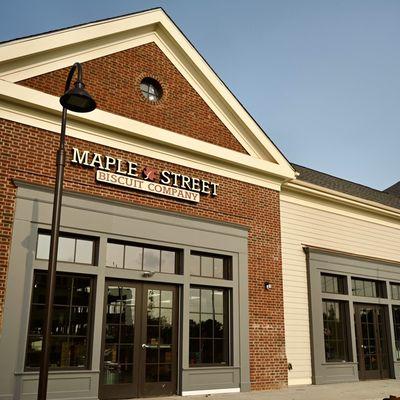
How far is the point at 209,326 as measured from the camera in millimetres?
12133

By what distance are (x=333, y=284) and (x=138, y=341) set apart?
23.7 feet

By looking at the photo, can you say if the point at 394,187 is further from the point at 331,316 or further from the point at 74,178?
the point at 74,178

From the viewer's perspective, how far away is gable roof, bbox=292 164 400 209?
672 inches

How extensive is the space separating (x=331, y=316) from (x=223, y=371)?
476cm

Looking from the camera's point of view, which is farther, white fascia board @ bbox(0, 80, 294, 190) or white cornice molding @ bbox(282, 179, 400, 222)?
white cornice molding @ bbox(282, 179, 400, 222)

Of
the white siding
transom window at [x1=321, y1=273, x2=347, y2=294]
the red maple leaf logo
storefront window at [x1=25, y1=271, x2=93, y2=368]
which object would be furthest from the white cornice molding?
storefront window at [x1=25, y1=271, x2=93, y2=368]

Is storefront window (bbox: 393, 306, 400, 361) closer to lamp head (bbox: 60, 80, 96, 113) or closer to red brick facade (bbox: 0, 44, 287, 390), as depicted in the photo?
red brick facade (bbox: 0, 44, 287, 390)

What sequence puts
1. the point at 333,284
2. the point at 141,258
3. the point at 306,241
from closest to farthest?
the point at 141,258
the point at 306,241
the point at 333,284

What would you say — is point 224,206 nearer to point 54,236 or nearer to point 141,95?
point 141,95

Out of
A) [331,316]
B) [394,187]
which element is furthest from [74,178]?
[394,187]

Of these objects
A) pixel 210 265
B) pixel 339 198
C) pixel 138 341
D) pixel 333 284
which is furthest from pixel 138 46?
pixel 333 284

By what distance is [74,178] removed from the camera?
34.7 ft

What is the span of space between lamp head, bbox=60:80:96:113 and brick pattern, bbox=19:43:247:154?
3.39 m

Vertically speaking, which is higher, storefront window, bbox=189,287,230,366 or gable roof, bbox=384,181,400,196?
gable roof, bbox=384,181,400,196
